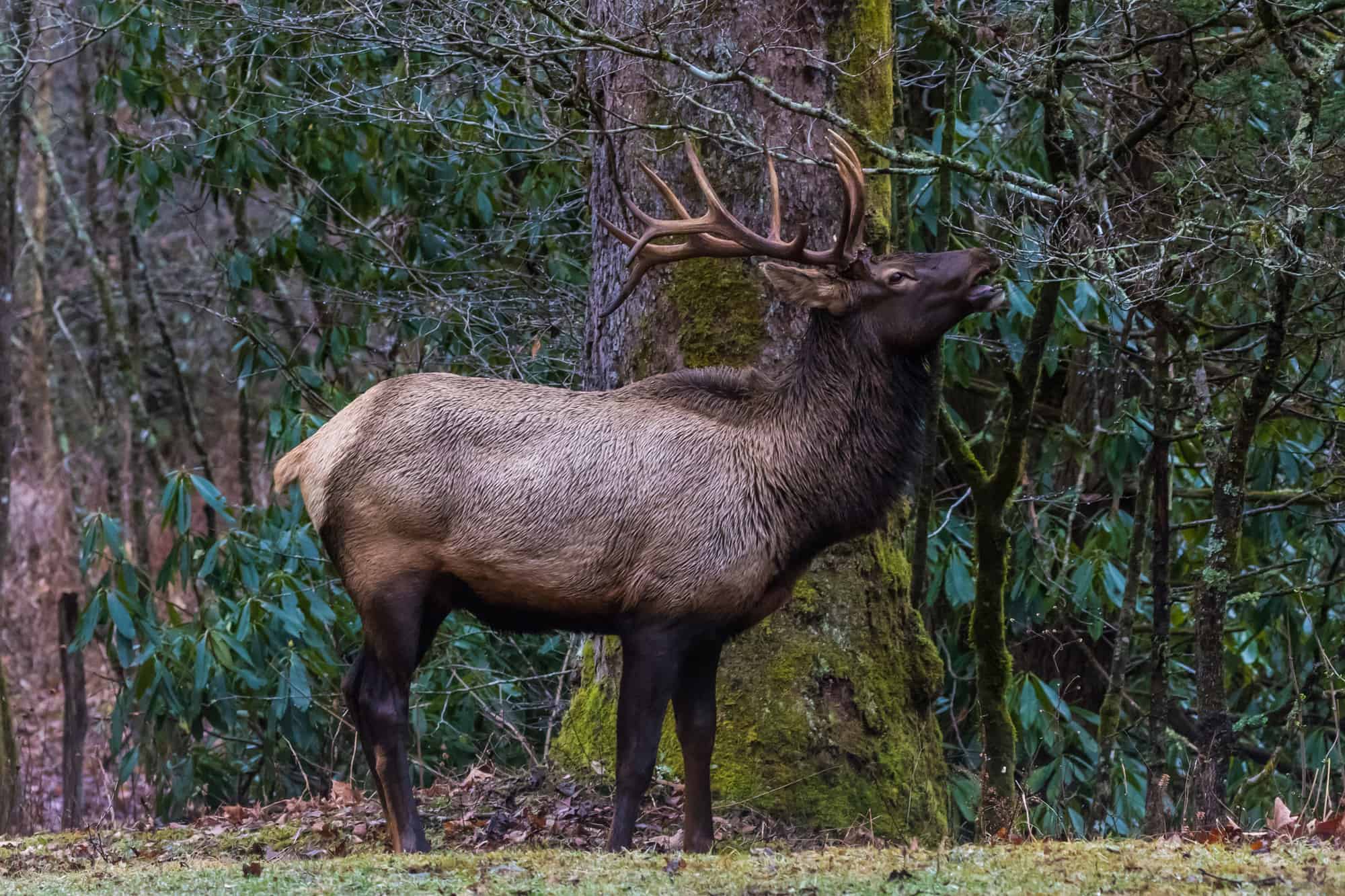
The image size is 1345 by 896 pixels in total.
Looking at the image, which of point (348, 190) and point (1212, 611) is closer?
point (1212, 611)

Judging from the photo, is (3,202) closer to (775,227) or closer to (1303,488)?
(775,227)

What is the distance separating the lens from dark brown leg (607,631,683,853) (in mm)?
5809

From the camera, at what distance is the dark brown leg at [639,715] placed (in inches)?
229

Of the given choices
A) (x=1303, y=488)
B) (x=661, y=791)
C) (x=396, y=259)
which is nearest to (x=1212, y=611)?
(x=661, y=791)

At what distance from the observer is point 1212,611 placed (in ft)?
23.3

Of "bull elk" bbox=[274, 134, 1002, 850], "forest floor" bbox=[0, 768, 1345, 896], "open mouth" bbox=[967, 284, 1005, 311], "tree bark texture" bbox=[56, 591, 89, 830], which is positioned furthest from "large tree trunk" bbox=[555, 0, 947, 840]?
"tree bark texture" bbox=[56, 591, 89, 830]

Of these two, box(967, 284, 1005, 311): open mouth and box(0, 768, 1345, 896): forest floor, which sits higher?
box(967, 284, 1005, 311): open mouth

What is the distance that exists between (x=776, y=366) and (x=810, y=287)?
0.79 metres

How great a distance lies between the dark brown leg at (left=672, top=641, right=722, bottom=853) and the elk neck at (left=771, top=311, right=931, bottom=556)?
2.15 feet

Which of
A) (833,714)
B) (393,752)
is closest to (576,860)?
(393,752)

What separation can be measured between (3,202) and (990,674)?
9.56 meters

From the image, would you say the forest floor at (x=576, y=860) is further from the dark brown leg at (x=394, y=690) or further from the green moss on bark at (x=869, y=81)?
the green moss on bark at (x=869, y=81)

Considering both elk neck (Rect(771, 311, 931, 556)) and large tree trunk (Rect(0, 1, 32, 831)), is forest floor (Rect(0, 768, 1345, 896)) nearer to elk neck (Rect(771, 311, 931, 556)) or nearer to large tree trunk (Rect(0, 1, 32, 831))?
elk neck (Rect(771, 311, 931, 556))

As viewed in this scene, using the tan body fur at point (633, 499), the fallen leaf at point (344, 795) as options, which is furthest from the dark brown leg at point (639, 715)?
the fallen leaf at point (344, 795)
